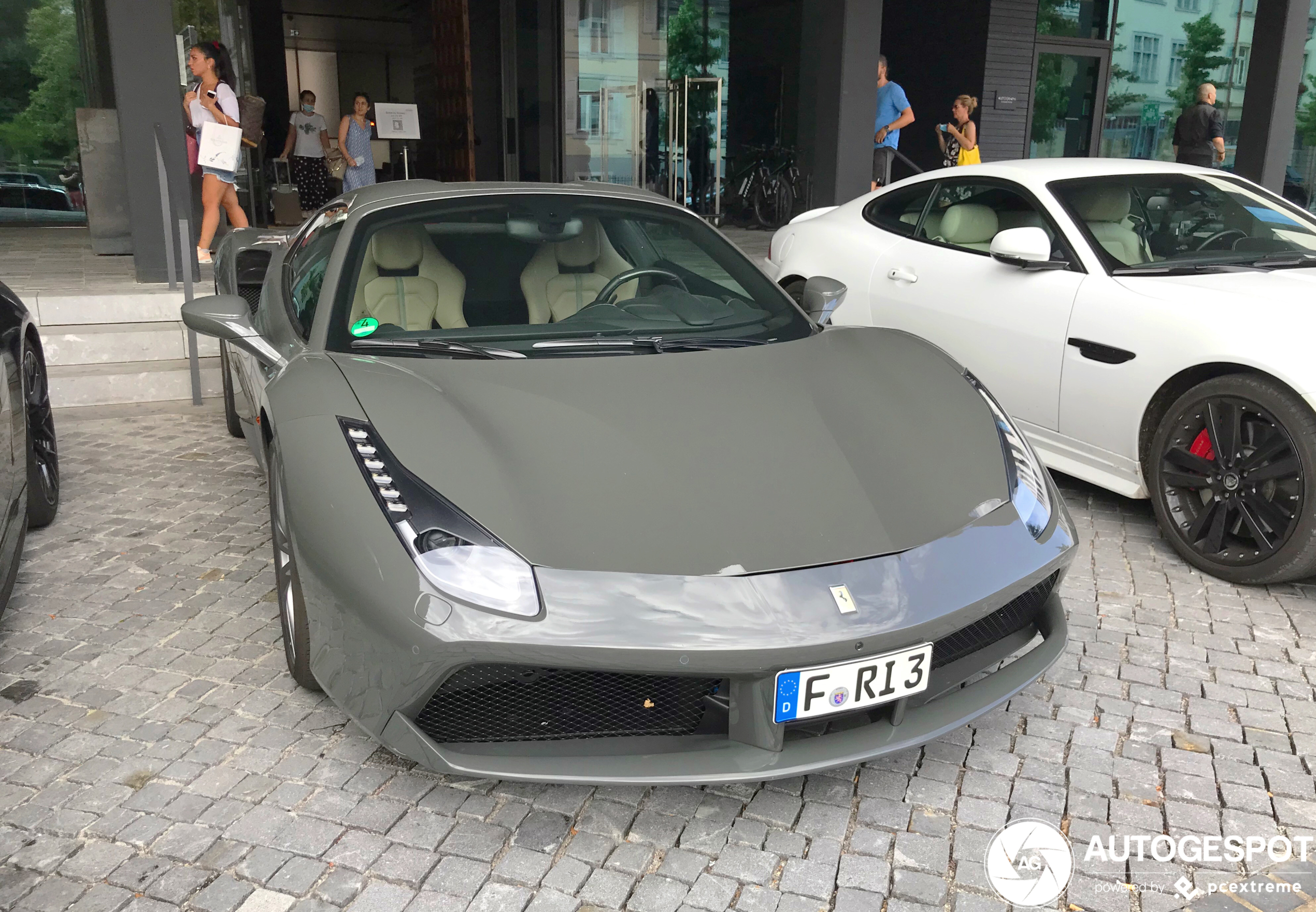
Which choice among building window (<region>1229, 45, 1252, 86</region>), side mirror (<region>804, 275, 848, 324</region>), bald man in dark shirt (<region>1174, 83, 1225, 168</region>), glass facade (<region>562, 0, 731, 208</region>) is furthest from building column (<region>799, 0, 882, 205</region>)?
building window (<region>1229, 45, 1252, 86</region>)

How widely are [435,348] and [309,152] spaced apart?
991 centimetres

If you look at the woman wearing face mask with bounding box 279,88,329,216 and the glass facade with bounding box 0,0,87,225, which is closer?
the woman wearing face mask with bounding box 279,88,329,216

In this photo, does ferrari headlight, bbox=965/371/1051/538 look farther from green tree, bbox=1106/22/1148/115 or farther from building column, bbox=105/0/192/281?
green tree, bbox=1106/22/1148/115

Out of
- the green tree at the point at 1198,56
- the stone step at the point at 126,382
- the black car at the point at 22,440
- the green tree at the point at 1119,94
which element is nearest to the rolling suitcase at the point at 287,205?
the stone step at the point at 126,382

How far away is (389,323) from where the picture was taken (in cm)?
307

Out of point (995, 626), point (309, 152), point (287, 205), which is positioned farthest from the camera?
point (309, 152)

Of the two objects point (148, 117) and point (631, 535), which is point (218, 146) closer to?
point (148, 117)

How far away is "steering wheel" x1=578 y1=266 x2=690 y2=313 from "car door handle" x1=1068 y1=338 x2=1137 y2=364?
168 centimetres

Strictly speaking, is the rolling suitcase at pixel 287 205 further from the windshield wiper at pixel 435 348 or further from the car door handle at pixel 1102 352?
the car door handle at pixel 1102 352

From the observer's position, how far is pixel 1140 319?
3887 millimetres

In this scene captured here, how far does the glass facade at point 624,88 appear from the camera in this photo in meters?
13.5

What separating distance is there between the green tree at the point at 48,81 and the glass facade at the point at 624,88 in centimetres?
605

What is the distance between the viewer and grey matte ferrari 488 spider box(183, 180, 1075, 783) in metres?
2.08

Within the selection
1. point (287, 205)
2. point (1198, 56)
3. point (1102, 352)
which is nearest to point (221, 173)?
point (287, 205)
